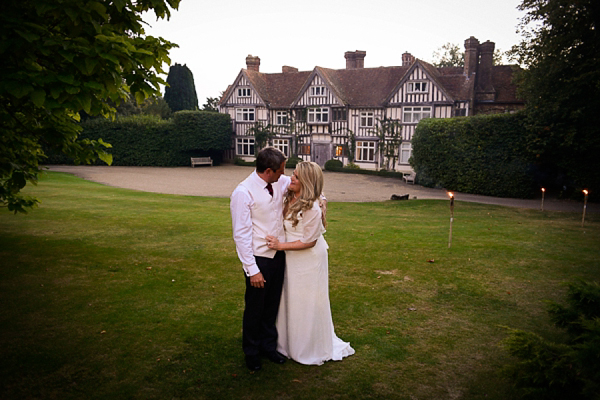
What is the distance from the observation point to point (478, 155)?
23703 mm

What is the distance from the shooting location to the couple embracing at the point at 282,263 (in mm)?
4273

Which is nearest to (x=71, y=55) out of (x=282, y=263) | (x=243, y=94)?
(x=282, y=263)

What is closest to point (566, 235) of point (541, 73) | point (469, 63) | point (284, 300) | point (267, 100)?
point (284, 300)

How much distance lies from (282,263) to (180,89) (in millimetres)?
56904

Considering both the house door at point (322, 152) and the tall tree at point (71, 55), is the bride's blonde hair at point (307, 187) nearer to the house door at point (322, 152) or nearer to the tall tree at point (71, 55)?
the tall tree at point (71, 55)

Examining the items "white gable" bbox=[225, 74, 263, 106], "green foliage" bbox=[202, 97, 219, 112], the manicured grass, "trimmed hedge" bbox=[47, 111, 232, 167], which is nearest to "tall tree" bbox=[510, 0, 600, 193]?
the manicured grass

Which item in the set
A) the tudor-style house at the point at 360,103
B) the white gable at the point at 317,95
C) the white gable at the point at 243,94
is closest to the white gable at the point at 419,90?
the tudor-style house at the point at 360,103

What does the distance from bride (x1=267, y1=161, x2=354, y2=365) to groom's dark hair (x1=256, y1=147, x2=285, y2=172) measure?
257 mm

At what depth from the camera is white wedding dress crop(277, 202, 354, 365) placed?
452 centimetres

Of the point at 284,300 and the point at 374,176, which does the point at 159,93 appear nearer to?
the point at 284,300

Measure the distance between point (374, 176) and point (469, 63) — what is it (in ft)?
40.5

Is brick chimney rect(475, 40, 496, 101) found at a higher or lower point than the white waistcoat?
higher

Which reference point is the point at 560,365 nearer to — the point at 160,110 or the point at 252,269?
the point at 252,269

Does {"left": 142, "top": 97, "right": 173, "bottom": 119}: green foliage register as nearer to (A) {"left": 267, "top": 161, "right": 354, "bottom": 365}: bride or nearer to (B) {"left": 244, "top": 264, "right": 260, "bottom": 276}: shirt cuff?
(A) {"left": 267, "top": 161, "right": 354, "bottom": 365}: bride
